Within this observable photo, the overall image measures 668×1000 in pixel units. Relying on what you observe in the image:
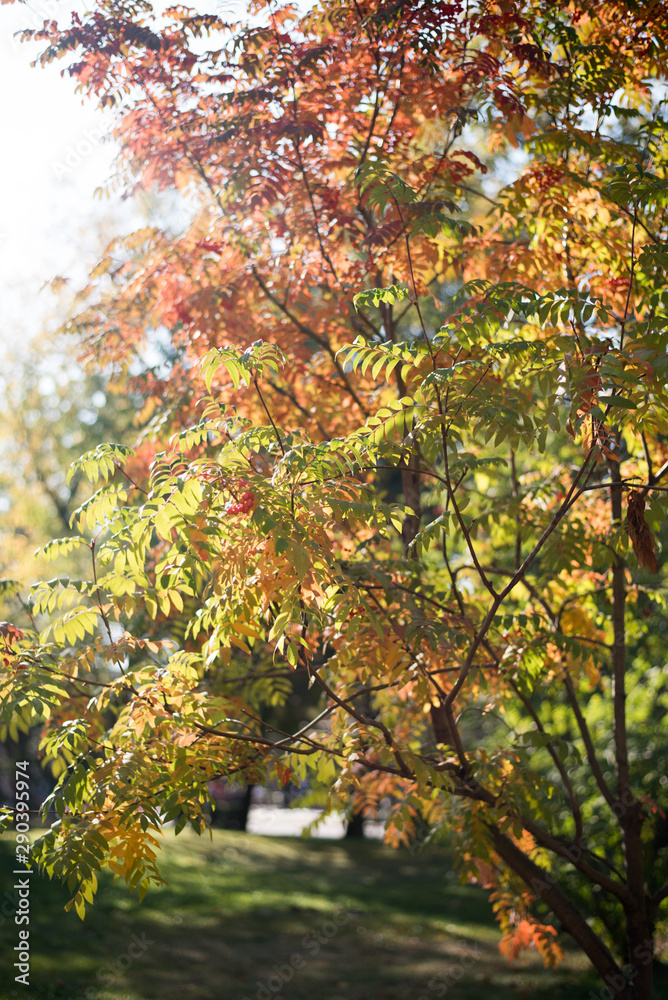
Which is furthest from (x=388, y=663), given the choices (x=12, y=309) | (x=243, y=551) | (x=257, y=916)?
(x=12, y=309)

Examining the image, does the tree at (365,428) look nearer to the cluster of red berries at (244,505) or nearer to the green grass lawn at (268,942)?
the cluster of red berries at (244,505)

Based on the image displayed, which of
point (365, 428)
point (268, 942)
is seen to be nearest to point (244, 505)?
point (365, 428)

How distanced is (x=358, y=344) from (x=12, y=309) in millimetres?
15673

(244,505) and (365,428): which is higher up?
(365,428)

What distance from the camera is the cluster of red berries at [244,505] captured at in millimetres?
3271

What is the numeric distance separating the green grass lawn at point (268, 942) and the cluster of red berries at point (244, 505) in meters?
6.19

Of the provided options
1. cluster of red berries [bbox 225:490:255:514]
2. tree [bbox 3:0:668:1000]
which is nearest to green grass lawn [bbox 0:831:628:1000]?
tree [bbox 3:0:668:1000]

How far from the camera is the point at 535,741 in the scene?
4.25 meters

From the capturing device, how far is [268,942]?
1046 centimetres

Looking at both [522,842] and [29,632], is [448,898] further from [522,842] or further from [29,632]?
[29,632]

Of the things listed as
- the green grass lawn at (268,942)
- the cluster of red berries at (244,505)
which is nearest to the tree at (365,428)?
the cluster of red berries at (244,505)

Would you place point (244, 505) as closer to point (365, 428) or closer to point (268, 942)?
point (365, 428)

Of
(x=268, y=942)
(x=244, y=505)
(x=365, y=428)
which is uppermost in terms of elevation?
(x=365, y=428)

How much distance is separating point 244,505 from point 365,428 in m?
0.64
